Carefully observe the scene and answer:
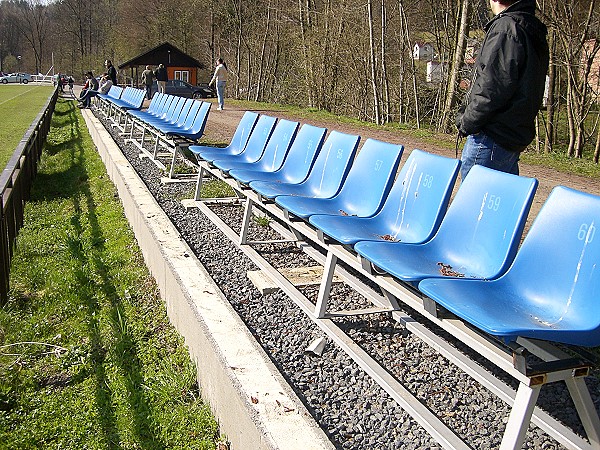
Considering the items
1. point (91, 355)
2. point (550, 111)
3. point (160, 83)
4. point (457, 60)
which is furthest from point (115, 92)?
point (91, 355)

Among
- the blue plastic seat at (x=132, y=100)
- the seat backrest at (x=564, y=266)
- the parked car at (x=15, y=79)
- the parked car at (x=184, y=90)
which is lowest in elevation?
the parked car at (x=15, y=79)

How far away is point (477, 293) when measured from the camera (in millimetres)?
2371

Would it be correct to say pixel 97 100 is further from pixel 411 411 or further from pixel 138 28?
pixel 138 28

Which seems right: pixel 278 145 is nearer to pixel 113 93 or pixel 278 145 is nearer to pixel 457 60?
pixel 457 60

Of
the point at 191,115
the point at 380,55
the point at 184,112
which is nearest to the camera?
the point at 191,115

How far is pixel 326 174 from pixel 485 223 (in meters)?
1.81

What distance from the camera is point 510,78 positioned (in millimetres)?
3148

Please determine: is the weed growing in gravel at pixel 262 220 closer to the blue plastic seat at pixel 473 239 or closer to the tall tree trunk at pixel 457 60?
the blue plastic seat at pixel 473 239

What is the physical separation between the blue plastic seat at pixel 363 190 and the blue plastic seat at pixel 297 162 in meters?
0.65

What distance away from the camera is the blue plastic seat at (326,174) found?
4.20 m

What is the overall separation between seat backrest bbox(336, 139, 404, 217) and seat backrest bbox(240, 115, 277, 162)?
1882mm

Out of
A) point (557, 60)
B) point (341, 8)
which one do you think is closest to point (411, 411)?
point (557, 60)

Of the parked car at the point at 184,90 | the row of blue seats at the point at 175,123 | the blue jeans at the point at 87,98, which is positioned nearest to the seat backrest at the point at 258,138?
the row of blue seats at the point at 175,123

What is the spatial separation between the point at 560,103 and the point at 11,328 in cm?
1273
